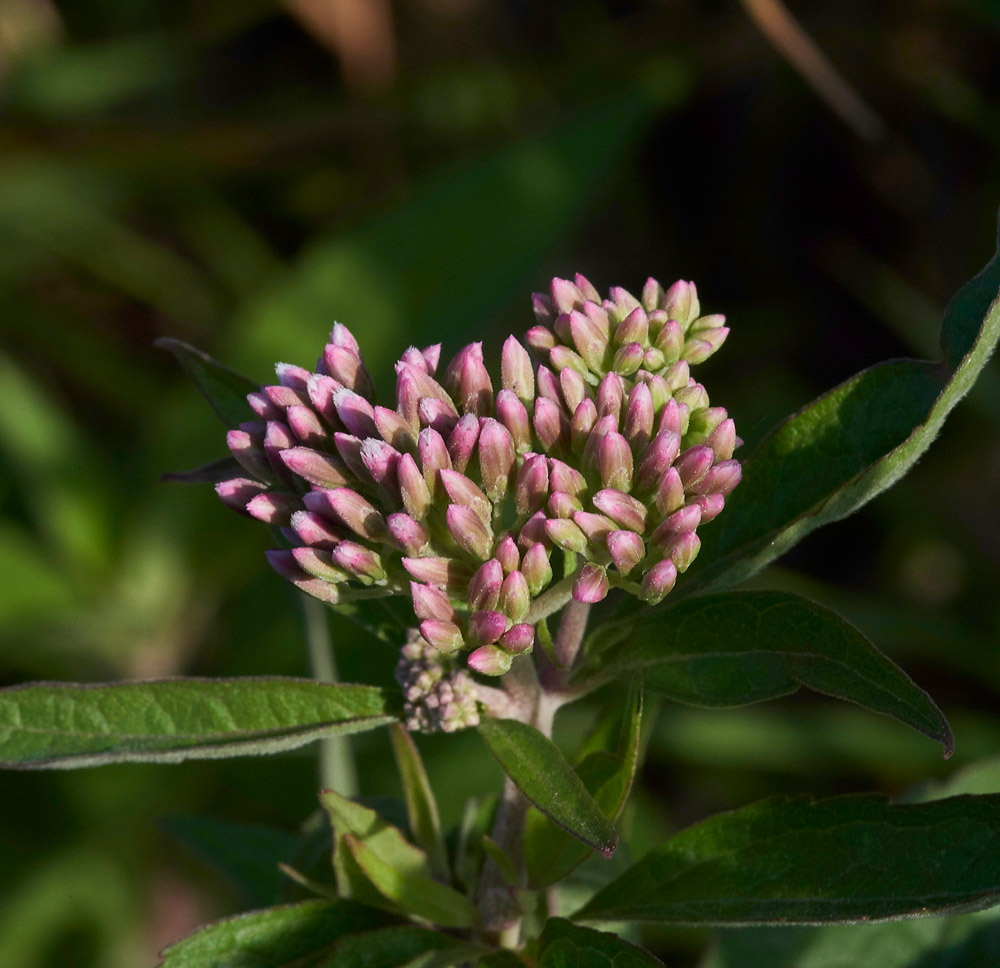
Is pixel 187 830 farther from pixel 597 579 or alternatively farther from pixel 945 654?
pixel 945 654

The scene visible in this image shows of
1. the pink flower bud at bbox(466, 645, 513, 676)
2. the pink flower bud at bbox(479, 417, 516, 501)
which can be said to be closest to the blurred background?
the pink flower bud at bbox(466, 645, 513, 676)

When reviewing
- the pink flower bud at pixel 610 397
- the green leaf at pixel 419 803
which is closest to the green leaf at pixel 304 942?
the green leaf at pixel 419 803

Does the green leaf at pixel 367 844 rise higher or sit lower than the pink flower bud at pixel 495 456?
lower

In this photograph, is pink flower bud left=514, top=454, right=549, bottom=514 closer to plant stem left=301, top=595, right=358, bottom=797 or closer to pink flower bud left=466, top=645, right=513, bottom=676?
pink flower bud left=466, top=645, right=513, bottom=676

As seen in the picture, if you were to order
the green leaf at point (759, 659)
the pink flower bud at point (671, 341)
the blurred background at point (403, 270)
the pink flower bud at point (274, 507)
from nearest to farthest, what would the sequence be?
the green leaf at point (759, 659) → the pink flower bud at point (274, 507) → the pink flower bud at point (671, 341) → the blurred background at point (403, 270)

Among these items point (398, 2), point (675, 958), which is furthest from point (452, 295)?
point (675, 958)

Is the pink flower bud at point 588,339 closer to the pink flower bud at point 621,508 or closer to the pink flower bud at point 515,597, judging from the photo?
the pink flower bud at point 621,508
